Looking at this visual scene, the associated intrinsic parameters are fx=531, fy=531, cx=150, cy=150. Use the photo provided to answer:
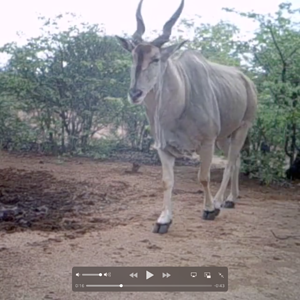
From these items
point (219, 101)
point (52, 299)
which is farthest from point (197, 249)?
point (219, 101)

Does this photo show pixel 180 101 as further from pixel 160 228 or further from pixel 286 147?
pixel 286 147

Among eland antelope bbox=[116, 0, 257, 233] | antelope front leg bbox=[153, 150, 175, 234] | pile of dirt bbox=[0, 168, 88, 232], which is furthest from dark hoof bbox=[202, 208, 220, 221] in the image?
pile of dirt bbox=[0, 168, 88, 232]

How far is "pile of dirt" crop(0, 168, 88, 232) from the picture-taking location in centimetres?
166

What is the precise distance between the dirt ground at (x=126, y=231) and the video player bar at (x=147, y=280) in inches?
0.8

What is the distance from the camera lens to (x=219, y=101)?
200 cm

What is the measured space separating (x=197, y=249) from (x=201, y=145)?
0.50 meters

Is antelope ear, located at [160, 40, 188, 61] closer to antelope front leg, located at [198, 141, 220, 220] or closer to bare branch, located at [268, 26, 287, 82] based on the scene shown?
antelope front leg, located at [198, 141, 220, 220]

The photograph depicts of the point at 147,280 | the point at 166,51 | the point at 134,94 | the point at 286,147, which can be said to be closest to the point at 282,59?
the point at 286,147

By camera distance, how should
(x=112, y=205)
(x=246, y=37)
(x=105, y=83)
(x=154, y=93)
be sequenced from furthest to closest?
(x=105, y=83) → (x=246, y=37) → (x=112, y=205) → (x=154, y=93)

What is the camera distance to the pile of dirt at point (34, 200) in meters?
1.66

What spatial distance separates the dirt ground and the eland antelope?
5.3 inches

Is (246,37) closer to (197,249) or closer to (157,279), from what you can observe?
(197,249)

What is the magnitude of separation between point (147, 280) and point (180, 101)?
0.79 m

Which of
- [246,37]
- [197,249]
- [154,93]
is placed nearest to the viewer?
[197,249]
